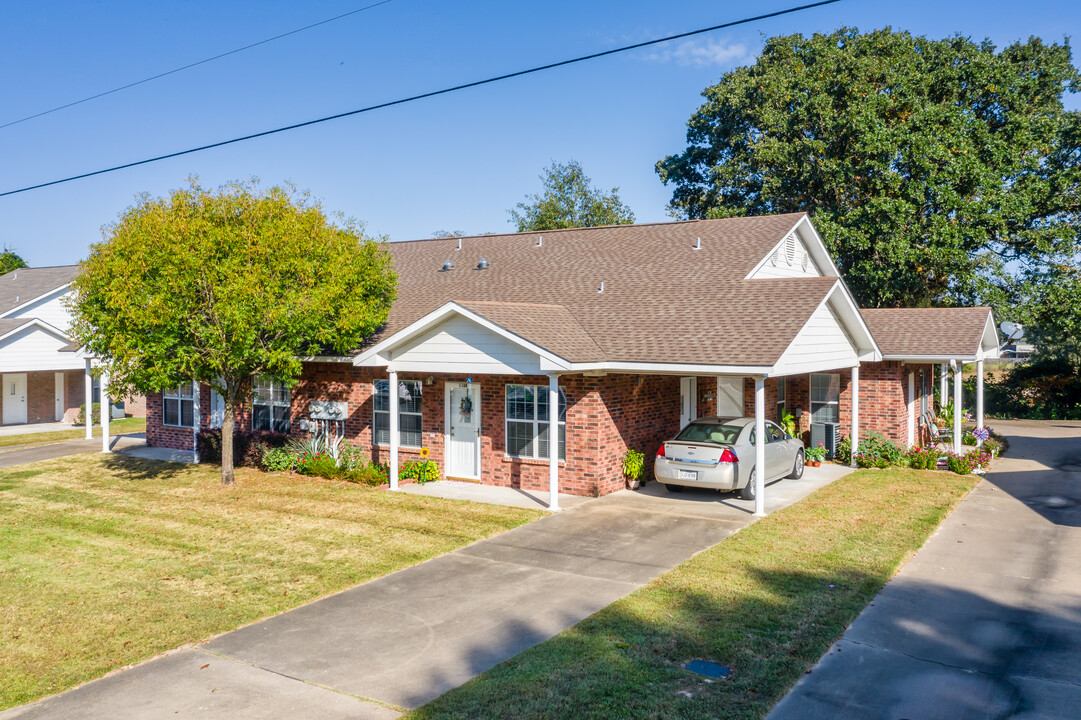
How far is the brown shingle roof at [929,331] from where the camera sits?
1809cm

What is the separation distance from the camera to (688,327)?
48.2 ft

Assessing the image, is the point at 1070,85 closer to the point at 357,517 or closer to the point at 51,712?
the point at 357,517

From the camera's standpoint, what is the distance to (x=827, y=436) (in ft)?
62.2

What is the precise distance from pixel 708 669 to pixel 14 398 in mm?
32594

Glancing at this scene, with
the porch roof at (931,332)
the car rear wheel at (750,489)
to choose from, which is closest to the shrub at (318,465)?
the car rear wheel at (750,489)

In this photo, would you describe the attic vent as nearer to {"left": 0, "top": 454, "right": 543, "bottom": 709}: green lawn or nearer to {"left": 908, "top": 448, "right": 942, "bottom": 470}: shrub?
{"left": 908, "top": 448, "right": 942, "bottom": 470}: shrub

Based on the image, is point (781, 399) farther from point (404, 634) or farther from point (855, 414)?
point (404, 634)

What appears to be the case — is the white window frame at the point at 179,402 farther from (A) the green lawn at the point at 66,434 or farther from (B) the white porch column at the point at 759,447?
(B) the white porch column at the point at 759,447

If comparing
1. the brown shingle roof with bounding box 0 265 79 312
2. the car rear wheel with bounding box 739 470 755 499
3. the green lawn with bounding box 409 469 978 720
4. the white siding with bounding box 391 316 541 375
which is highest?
the brown shingle roof with bounding box 0 265 79 312

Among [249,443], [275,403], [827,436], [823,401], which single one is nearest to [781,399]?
[823,401]

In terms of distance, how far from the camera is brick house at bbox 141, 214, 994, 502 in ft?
46.4

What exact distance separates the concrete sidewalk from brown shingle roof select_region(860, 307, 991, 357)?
863cm

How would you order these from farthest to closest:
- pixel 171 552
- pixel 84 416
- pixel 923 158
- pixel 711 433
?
pixel 84 416
pixel 923 158
pixel 711 433
pixel 171 552

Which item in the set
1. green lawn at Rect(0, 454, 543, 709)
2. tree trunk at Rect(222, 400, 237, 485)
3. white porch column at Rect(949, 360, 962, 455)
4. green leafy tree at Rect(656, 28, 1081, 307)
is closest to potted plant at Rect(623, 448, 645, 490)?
green lawn at Rect(0, 454, 543, 709)
